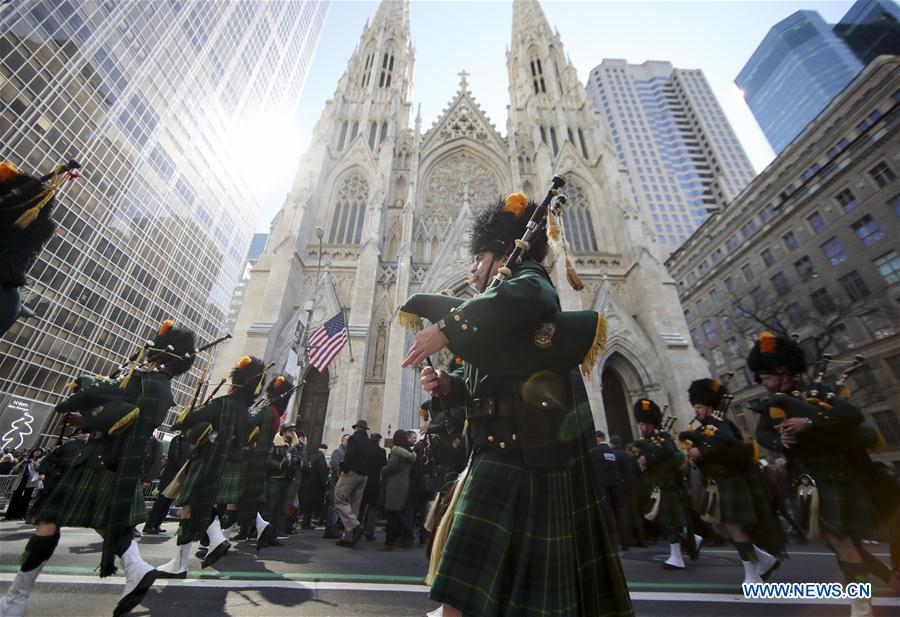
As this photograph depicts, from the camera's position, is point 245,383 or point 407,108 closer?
point 245,383

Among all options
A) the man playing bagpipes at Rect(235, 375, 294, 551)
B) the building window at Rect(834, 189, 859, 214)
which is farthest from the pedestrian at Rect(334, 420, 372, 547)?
the building window at Rect(834, 189, 859, 214)

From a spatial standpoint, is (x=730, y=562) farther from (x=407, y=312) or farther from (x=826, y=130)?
(x=826, y=130)

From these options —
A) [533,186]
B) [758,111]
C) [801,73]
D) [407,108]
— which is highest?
[758,111]

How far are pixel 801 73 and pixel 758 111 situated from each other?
10.8 metres

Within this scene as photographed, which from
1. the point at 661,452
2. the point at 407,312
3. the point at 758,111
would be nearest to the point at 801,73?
the point at 758,111

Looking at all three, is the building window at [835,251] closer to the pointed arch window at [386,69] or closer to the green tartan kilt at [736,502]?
the green tartan kilt at [736,502]

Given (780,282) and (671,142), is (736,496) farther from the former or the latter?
(671,142)

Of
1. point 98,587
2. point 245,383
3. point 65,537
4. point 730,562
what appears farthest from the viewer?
point 65,537

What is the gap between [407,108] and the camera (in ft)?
85.0

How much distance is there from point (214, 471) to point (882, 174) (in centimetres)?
3565

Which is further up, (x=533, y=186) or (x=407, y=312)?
(x=533, y=186)

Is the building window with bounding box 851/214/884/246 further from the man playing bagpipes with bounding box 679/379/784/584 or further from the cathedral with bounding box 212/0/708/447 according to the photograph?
the man playing bagpipes with bounding box 679/379/784/584

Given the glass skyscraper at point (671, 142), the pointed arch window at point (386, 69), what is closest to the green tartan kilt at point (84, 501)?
the pointed arch window at point (386, 69)

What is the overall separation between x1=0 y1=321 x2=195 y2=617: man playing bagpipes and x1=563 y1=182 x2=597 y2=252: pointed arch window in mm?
19819
